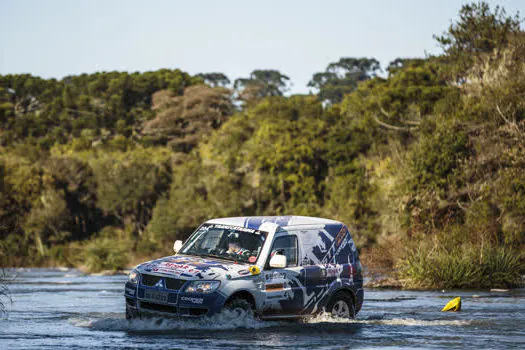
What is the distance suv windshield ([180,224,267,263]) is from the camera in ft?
54.3

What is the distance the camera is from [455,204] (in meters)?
42.9

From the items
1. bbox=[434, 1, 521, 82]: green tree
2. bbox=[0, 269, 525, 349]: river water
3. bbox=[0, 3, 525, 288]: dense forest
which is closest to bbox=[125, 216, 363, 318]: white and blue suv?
bbox=[0, 269, 525, 349]: river water

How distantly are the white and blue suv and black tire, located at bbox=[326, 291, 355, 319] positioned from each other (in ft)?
0.06

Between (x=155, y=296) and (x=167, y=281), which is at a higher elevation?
(x=167, y=281)

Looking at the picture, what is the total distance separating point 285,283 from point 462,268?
14783mm

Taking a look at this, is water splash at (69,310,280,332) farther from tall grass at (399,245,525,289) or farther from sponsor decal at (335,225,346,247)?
Answer: tall grass at (399,245,525,289)

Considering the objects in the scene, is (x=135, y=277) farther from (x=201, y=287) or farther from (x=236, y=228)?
(x=236, y=228)

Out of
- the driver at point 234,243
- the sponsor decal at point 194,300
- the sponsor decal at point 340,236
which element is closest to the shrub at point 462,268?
the sponsor decal at point 340,236

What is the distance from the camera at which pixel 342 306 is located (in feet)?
57.9

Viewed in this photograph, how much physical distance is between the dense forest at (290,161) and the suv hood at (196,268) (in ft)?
8.02

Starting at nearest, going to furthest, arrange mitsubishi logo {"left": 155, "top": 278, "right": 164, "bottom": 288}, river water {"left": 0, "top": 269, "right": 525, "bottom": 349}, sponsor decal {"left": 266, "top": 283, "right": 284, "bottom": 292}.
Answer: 1. river water {"left": 0, "top": 269, "right": 525, "bottom": 349}
2. mitsubishi logo {"left": 155, "top": 278, "right": 164, "bottom": 288}
3. sponsor decal {"left": 266, "top": 283, "right": 284, "bottom": 292}

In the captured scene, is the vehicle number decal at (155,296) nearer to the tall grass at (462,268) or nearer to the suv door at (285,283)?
the suv door at (285,283)

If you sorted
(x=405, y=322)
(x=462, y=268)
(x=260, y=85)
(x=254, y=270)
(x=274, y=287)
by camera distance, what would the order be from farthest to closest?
(x=260, y=85), (x=462, y=268), (x=405, y=322), (x=274, y=287), (x=254, y=270)

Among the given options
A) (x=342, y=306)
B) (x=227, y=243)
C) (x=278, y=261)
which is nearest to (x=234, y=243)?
(x=227, y=243)
